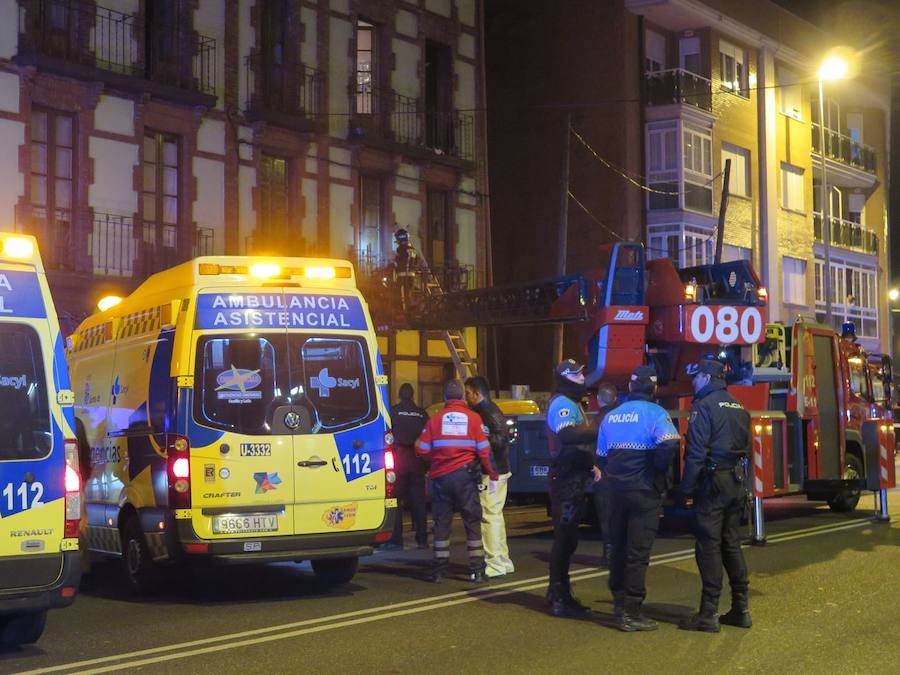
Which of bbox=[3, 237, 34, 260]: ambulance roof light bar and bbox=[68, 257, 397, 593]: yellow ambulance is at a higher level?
bbox=[3, 237, 34, 260]: ambulance roof light bar

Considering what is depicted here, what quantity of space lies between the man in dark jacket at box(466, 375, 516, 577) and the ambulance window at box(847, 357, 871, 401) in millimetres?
7815

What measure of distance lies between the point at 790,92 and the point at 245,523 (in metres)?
34.5

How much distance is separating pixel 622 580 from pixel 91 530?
5195 mm

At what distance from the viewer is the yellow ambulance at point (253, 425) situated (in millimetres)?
9773

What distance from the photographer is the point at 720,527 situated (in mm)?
8789

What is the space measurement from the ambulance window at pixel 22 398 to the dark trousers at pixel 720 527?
4.35 m

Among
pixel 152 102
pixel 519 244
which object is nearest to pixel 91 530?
pixel 152 102

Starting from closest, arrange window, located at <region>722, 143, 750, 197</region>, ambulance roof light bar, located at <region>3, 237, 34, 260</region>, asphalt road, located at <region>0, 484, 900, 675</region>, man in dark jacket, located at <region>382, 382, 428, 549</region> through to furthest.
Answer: asphalt road, located at <region>0, 484, 900, 675</region>
ambulance roof light bar, located at <region>3, 237, 34, 260</region>
man in dark jacket, located at <region>382, 382, 428, 549</region>
window, located at <region>722, 143, 750, 197</region>

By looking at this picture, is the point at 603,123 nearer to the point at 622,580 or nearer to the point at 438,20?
the point at 438,20

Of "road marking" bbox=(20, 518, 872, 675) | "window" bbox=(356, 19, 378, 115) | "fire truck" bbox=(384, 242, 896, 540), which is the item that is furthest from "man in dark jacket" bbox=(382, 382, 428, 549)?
"window" bbox=(356, 19, 378, 115)

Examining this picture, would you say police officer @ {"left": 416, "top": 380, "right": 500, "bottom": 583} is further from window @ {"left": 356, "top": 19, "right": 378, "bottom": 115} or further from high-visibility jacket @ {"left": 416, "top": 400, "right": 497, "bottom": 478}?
window @ {"left": 356, "top": 19, "right": 378, "bottom": 115}

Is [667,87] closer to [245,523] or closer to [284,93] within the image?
[284,93]

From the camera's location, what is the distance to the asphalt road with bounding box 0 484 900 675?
7.68 m

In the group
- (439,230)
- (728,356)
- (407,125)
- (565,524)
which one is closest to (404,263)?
(439,230)
